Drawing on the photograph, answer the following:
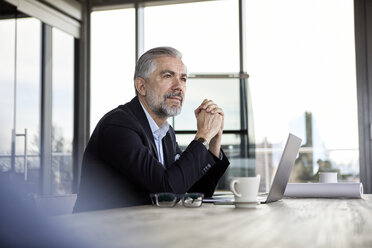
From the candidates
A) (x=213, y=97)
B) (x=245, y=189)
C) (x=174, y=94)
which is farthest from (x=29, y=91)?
(x=245, y=189)

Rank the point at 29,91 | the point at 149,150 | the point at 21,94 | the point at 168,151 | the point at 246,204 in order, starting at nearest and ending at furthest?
the point at 246,204 → the point at 149,150 → the point at 168,151 → the point at 21,94 → the point at 29,91

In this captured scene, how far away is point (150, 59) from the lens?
2.16 metres

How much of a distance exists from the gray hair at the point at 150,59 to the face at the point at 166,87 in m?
0.02

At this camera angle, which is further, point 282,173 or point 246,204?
point 282,173

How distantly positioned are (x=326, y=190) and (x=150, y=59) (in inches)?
38.5

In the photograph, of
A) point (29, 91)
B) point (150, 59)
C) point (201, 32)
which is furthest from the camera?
point (201, 32)

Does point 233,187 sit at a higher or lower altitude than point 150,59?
lower

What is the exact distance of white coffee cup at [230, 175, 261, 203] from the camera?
1276 mm

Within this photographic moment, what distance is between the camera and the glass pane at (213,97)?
4746 mm

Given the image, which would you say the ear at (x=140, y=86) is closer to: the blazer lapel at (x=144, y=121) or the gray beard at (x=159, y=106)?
the gray beard at (x=159, y=106)

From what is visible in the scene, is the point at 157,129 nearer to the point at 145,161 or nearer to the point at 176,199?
the point at 145,161

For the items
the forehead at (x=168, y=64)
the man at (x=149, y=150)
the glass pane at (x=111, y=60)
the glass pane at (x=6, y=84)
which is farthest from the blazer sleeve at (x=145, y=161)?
the glass pane at (x=111, y=60)

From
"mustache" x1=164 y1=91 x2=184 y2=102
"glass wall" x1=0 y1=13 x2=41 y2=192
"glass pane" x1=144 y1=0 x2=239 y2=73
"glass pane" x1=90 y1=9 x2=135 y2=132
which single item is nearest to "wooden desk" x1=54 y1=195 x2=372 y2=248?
"mustache" x1=164 y1=91 x2=184 y2=102

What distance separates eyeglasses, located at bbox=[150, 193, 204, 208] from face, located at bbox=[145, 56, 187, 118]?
854 millimetres
